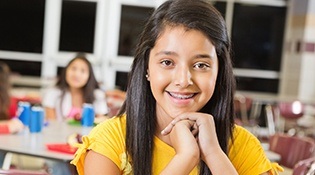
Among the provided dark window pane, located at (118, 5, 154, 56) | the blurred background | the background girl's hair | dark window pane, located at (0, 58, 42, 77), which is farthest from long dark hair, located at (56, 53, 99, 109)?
dark window pane, located at (0, 58, 42, 77)

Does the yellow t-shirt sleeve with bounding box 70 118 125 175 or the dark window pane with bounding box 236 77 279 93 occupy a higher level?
the yellow t-shirt sleeve with bounding box 70 118 125 175

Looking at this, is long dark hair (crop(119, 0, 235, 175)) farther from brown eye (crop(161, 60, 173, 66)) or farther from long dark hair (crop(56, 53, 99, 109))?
long dark hair (crop(56, 53, 99, 109))

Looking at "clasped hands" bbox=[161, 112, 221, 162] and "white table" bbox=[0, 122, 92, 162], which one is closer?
"clasped hands" bbox=[161, 112, 221, 162]

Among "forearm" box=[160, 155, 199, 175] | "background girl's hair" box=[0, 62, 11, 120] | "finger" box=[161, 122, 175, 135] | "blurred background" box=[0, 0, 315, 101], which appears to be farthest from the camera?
"blurred background" box=[0, 0, 315, 101]

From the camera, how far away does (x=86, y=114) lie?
3.77 metres

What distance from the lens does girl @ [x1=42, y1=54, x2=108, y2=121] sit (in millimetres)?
4566

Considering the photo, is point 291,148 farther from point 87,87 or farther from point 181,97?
point 181,97

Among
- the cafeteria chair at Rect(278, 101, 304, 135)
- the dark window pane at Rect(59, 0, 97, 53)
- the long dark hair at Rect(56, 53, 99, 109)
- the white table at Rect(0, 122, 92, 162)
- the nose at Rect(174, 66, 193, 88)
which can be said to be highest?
the dark window pane at Rect(59, 0, 97, 53)

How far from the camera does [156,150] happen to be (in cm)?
152

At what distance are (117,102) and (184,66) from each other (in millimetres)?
4488

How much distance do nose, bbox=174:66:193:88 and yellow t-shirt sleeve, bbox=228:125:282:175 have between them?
287 mm

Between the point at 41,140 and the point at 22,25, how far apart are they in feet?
18.2

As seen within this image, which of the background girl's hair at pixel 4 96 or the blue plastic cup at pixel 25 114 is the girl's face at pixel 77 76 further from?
the blue plastic cup at pixel 25 114

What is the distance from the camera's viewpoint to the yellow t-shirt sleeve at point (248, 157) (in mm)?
1566
